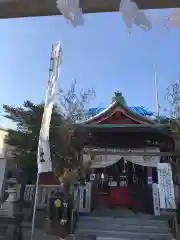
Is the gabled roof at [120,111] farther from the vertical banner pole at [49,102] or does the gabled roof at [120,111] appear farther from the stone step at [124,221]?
the stone step at [124,221]

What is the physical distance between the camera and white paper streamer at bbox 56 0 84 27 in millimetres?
1975

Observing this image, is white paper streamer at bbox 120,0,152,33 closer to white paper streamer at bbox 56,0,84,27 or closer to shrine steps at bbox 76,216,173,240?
white paper streamer at bbox 56,0,84,27

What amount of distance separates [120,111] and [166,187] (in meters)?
3.51

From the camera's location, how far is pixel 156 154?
985 cm

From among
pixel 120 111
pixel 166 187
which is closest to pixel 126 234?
pixel 166 187

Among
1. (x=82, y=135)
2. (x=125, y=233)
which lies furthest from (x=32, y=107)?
(x=125, y=233)

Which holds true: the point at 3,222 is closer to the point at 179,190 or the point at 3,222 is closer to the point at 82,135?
the point at 82,135

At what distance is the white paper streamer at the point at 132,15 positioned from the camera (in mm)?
1917

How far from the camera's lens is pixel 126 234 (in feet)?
25.7

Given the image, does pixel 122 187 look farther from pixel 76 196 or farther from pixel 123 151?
pixel 76 196

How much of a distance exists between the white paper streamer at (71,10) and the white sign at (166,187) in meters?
7.75

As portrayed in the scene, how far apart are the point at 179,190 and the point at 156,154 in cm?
148

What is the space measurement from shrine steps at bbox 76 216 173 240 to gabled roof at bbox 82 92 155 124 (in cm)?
352

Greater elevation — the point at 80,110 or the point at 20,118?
the point at 80,110
